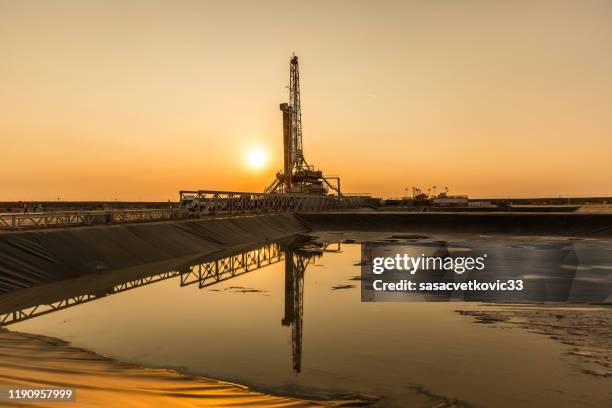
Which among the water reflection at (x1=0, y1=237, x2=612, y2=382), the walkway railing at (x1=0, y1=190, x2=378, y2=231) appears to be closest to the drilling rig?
the walkway railing at (x1=0, y1=190, x2=378, y2=231)

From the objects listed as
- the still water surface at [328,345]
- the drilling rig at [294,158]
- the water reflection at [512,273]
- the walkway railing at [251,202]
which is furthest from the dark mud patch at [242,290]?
the drilling rig at [294,158]

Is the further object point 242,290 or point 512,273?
point 512,273

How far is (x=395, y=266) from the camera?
24.3m

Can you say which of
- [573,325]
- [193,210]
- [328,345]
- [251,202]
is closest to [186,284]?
[328,345]

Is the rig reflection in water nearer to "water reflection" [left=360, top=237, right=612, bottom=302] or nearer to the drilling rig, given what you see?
"water reflection" [left=360, top=237, right=612, bottom=302]

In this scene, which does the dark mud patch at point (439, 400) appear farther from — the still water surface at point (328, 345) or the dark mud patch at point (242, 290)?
the dark mud patch at point (242, 290)

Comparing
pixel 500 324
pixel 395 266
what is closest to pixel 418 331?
pixel 500 324

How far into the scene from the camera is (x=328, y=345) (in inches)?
412

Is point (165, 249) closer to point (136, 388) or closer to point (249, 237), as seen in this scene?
point (249, 237)

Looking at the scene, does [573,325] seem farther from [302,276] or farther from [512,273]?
[302,276]

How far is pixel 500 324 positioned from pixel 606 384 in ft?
13.7

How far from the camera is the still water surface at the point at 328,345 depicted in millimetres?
7836

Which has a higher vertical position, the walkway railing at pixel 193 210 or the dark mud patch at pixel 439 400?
the walkway railing at pixel 193 210

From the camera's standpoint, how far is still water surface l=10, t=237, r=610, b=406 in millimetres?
7836
